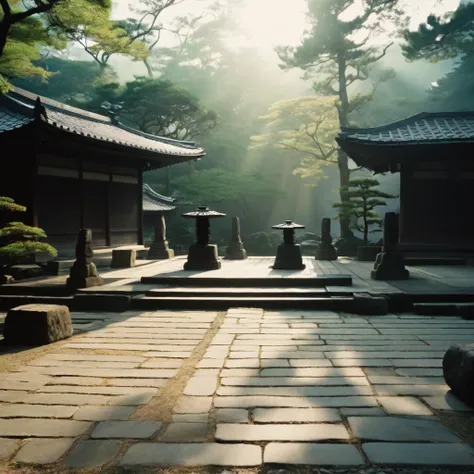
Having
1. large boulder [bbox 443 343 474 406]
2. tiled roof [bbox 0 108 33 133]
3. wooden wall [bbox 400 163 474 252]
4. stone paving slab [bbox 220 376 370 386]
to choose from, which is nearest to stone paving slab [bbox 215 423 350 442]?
stone paving slab [bbox 220 376 370 386]

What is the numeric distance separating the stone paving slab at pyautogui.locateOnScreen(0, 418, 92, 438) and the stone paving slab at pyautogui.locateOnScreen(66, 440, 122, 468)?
7.2 inches

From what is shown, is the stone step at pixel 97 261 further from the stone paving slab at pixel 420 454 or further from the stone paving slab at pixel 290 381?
the stone paving slab at pixel 420 454

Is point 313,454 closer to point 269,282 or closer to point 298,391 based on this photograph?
point 298,391

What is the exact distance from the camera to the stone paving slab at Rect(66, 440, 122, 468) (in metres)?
Result: 2.25

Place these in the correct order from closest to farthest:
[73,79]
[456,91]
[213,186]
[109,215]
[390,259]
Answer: [390,259] < [109,215] < [213,186] < [73,79] < [456,91]

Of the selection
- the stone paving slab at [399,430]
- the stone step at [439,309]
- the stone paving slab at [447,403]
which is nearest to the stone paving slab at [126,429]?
the stone paving slab at [399,430]

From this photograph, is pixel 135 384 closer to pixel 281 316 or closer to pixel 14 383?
pixel 14 383

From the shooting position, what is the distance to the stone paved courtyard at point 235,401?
92.1 inches

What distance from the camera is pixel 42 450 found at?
2383mm

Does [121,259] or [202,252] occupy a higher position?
[202,252]

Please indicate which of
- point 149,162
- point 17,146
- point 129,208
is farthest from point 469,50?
point 17,146

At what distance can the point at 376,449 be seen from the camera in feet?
7.72

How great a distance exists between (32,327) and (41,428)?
100 inches

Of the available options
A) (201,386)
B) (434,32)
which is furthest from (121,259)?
(434,32)
